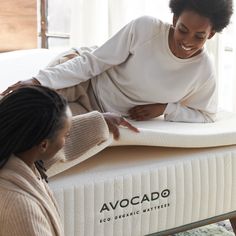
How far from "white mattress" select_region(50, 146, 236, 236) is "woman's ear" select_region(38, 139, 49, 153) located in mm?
267

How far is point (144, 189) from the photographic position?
118 cm

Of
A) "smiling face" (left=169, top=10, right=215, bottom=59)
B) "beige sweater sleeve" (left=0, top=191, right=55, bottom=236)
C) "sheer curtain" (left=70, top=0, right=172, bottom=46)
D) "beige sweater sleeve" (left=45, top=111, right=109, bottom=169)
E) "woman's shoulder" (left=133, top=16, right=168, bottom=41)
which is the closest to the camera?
"beige sweater sleeve" (left=0, top=191, right=55, bottom=236)

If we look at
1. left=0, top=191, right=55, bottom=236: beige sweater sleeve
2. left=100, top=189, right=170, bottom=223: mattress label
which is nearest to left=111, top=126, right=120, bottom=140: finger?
left=100, top=189, right=170, bottom=223: mattress label

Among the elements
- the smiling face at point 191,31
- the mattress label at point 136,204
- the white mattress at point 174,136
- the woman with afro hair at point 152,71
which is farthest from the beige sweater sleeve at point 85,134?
the smiling face at point 191,31

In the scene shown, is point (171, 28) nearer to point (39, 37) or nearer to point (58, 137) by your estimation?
point (58, 137)

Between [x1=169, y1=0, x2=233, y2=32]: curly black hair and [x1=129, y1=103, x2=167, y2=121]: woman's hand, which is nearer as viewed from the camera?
[x1=169, y1=0, x2=233, y2=32]: curly black hair

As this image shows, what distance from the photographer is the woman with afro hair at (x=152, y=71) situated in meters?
1.30

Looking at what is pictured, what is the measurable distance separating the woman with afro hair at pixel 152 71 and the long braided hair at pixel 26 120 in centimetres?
49

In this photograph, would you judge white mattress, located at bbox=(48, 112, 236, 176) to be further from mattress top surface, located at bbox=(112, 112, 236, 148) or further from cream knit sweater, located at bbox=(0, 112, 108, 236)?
cream knit sweater, located at bbox=(0, 112, 108, 236)

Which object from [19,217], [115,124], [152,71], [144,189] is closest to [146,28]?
[152,71]

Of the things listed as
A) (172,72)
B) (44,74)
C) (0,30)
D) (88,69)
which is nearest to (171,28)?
(172,72)

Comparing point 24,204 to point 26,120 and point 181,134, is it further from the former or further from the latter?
point 181,134

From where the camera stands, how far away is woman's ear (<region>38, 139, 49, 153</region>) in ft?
2.63

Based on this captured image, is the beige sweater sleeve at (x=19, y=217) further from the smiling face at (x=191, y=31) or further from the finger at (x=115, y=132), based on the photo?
the smiling face at (x=191, y=31)
